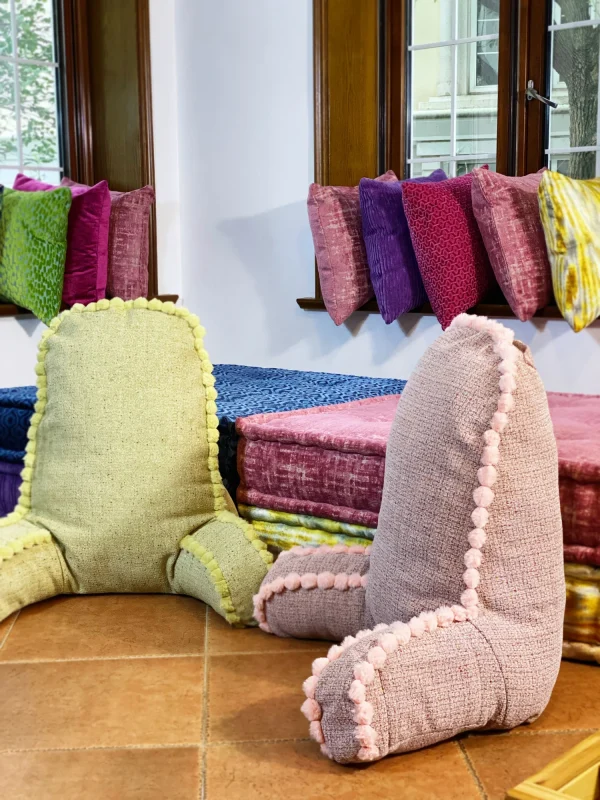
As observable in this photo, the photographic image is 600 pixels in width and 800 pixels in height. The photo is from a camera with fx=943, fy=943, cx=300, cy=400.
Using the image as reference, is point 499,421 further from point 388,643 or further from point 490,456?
point 388,643

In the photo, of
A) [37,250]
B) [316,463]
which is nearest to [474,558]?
[316,463]

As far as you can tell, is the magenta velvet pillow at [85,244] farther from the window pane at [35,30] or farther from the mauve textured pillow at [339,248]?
the window pane at [35,30]

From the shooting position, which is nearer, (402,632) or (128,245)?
(402,632)

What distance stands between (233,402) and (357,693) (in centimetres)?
103

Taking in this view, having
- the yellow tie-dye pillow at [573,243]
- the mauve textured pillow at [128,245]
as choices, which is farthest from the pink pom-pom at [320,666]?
the mauve textured pillow at [128,245]

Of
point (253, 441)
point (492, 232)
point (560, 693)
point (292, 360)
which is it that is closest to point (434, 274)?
point (492, 232)

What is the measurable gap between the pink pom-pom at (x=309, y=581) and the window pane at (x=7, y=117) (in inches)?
99.7

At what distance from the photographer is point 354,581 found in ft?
4.74

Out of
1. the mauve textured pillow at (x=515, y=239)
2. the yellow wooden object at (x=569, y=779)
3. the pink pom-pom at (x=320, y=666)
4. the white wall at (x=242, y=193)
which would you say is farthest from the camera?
the white wall at (x=242, y=193)

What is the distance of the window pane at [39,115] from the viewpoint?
355 cm

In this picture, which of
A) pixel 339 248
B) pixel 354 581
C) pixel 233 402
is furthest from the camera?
pixel 339 248

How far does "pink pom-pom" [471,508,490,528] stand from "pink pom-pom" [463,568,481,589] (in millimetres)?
60

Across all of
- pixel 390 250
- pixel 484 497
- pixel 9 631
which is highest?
pixel 390 250

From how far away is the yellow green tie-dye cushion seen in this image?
1684 mm
